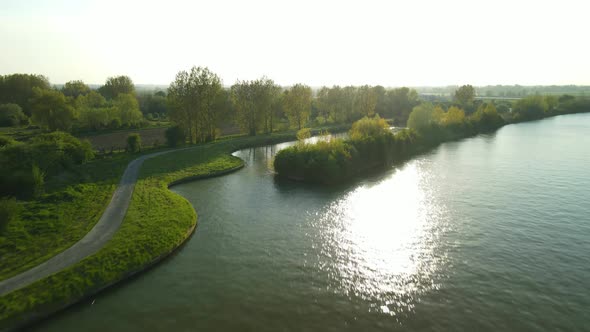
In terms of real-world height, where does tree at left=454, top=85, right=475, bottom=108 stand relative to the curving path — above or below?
above

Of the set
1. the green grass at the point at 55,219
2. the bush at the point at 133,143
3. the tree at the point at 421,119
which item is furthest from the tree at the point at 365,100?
the green grass at the point at 55,219

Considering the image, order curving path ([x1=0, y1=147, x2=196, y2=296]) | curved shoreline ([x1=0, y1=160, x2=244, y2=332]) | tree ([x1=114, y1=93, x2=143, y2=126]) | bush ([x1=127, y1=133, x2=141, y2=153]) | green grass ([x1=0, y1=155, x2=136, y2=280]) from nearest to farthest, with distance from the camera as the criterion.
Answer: curved shoreline ([x1=0, y1=160, x2=244, y2=332]) < curving path ([x1=0, y1=147, x2=196, y2=296]) < green grass ([x1=0, y1=155, x2=136, y2=280]) < bush ([x1=127, y1=133, x2=141, y2=153]) < tree ([x1=114, y1=93, x2=143, y2=126])

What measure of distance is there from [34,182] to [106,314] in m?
20.9

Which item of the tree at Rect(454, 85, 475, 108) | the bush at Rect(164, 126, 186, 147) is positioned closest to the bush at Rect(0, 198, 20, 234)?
the bush at Rect(164, 126, 186, 147)

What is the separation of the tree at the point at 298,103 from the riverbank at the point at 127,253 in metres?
53.3

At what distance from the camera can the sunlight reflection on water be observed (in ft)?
74.6

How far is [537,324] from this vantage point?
19391 millimetres

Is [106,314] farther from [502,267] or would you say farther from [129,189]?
[502,267]

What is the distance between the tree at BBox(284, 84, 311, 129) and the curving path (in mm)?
63262

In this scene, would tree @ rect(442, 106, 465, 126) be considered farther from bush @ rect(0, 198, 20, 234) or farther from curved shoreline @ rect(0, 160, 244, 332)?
bush @ rect(0, 198, 20, 234)

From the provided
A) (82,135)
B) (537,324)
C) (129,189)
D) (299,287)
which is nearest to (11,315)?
(299,287)

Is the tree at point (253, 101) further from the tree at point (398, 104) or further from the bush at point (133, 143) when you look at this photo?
the tree at point (398, 104)

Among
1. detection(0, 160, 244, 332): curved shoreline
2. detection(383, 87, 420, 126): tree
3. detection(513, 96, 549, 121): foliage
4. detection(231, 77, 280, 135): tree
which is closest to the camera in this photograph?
detection(0, 160, 244, 332): curved shoreline

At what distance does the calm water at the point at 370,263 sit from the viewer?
19875mm
